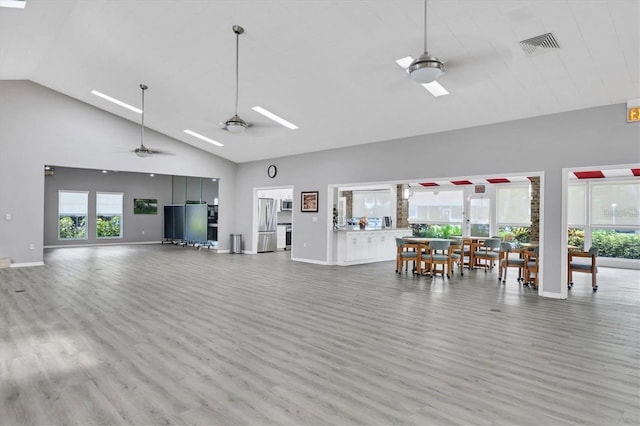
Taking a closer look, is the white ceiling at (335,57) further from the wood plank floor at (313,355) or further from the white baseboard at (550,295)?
the wood plank floor at (313,355)

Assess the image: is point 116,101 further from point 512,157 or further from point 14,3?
point 512,157

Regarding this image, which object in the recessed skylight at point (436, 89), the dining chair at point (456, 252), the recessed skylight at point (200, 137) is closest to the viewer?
A: the recessed skylight at point (436, 89)

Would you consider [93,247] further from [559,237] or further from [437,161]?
[559,237]

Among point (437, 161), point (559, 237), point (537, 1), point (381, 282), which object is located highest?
point (537, 1)

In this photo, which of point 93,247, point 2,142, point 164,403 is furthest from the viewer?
point 93,247

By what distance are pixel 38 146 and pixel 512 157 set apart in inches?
Answer: 409

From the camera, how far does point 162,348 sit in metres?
3.42

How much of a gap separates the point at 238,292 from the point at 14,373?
3.28m

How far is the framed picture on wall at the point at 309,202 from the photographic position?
9680mm

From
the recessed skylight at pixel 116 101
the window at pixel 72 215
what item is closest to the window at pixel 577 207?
the recessed skylight at pixel 116 101

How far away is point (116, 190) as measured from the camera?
14.3 meters

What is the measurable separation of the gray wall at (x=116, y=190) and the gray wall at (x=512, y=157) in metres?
8.80

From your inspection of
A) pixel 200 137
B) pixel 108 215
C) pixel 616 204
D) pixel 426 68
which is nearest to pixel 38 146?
pixel 200 137

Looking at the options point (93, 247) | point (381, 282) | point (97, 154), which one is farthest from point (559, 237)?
point (93, 247)
